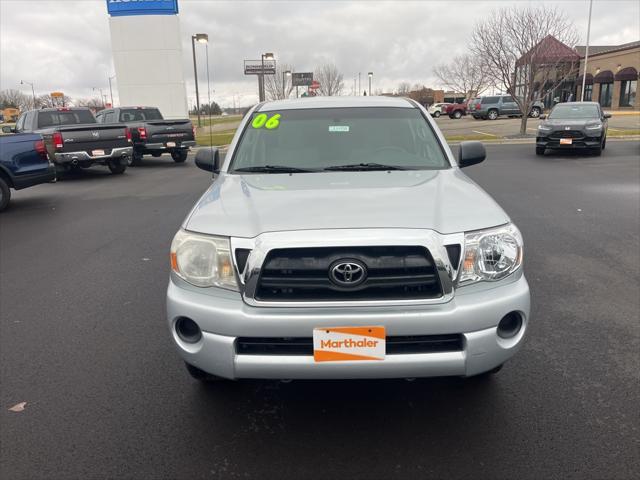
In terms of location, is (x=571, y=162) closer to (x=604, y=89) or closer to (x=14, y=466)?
(x=14, y=466)

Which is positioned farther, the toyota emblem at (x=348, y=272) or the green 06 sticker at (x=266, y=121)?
the green 06 sticker at (x=266, y=121)

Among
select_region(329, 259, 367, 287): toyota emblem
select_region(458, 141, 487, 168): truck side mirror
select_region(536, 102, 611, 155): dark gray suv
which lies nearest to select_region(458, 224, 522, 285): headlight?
select_region(329, 259, 367, 287): toyota emblem

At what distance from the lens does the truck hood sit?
8.58 ft

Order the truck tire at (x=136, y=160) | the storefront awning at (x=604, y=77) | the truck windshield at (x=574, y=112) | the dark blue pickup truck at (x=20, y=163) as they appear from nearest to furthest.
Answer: the dark blue pickup truck at (x=20, y=163) < the truck windshield at (x=574, y=112) < the truck tire at (x=136, y=160) < the storefront awning at (x=604, y=77)

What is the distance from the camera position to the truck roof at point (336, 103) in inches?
175

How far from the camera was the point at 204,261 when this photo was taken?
2.70 metres

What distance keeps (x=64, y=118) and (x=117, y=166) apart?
182cm

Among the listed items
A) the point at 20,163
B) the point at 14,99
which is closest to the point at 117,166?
the point at 20,163

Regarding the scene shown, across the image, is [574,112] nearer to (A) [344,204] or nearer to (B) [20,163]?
(B) [20,163]

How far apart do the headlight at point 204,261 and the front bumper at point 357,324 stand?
97 mm

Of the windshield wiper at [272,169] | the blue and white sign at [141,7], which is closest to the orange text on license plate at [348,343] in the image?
the windshield wiper at [272,169]

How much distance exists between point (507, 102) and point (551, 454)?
133ft

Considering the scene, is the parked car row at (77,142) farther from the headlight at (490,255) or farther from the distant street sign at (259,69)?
the distant street sign at (259,69)

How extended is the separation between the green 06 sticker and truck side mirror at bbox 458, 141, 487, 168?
1.49 meters
